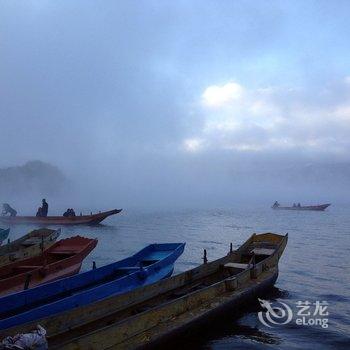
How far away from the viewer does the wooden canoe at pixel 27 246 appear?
63.3ft

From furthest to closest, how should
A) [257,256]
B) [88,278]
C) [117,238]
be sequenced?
[117,238]
[257,256]
[88,278]

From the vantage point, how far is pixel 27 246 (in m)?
22.8

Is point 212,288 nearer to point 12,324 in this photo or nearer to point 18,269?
point 12,324

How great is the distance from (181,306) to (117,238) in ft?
104

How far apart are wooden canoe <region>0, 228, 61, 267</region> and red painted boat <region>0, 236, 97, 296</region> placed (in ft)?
3.91

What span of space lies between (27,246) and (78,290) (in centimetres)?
1140

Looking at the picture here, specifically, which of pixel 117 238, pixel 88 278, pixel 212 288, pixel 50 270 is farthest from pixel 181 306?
pixel 117 238

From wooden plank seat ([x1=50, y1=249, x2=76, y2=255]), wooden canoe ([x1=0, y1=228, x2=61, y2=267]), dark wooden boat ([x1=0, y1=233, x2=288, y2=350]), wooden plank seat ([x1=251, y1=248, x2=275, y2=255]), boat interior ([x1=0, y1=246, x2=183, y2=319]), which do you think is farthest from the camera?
wooden canoe ([x1=0, y1=228, x2=61, y2=267])

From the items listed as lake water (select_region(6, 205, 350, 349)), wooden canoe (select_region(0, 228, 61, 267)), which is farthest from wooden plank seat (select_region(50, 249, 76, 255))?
lake water (select_region(6, 205, 350, 349))

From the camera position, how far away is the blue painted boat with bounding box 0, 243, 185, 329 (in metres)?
9.98

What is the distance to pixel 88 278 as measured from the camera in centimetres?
1355

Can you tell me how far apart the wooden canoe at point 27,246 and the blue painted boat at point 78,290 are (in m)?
6.56

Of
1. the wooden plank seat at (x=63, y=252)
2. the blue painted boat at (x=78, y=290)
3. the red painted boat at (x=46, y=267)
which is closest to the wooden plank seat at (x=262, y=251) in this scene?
the blue painted boat at (x=78, y=290)

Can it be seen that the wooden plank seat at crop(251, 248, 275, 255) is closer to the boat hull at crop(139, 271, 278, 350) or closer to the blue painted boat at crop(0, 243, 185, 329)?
the boat hull at crop(139, 271, 278, 350)
